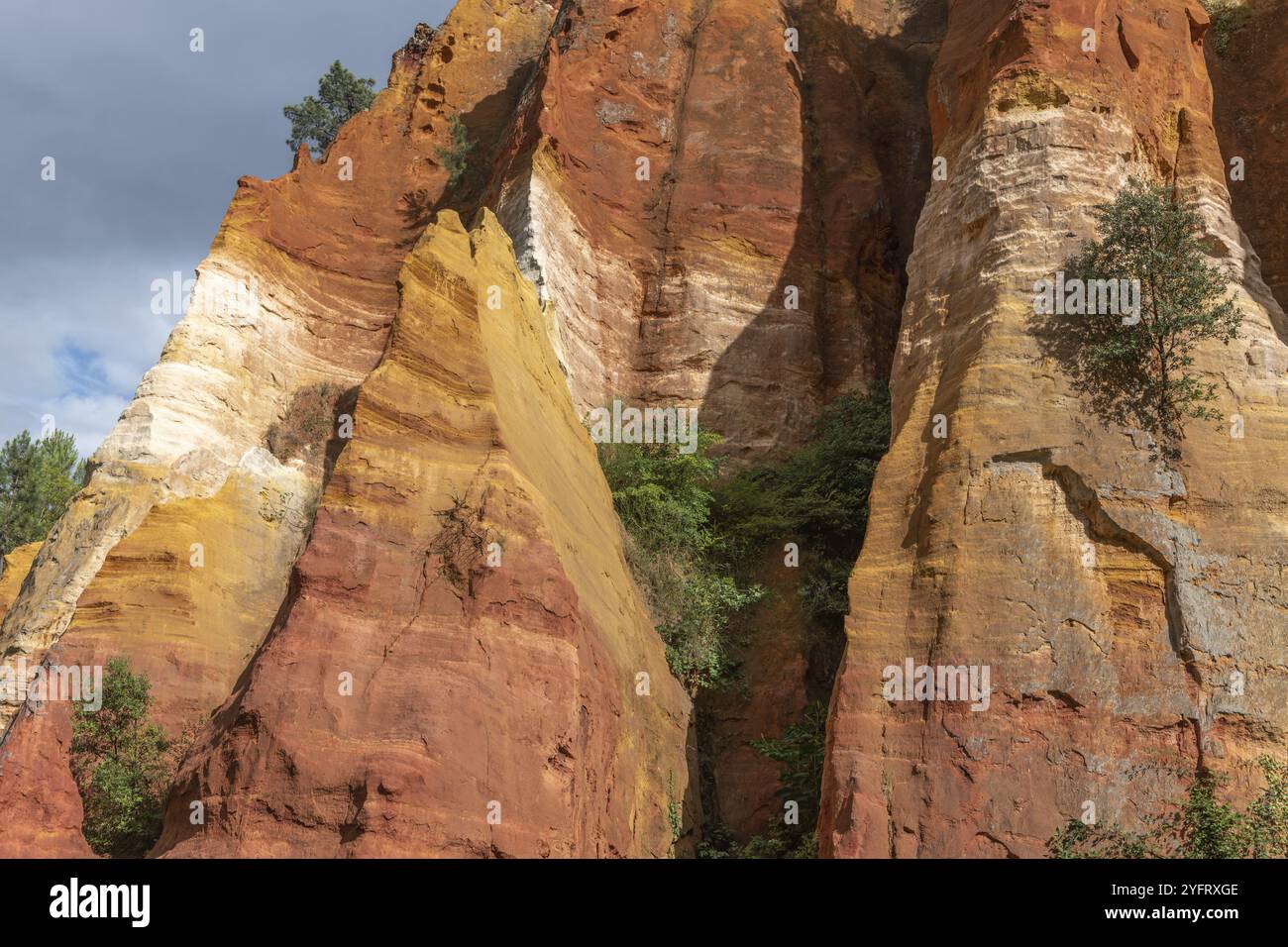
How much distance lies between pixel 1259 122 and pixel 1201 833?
16930 millimetres

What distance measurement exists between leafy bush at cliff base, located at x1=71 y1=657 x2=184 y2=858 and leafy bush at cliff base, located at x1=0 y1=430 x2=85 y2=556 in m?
17.0

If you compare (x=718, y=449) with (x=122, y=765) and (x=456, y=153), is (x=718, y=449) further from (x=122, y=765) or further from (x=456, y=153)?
(x=122, y=765)

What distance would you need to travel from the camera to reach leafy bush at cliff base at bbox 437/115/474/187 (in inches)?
1091

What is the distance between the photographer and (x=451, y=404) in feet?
47.9

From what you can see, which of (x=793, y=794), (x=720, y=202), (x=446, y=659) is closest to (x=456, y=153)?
(x=720, y=202)

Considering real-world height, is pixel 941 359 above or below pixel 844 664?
above

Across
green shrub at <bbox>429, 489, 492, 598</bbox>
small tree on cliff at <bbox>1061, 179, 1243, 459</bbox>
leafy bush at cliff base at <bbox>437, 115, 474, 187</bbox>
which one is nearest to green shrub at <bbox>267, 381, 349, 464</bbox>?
leafy bush at cliff base at <bbox>437, 115, 474, 187</bbox>

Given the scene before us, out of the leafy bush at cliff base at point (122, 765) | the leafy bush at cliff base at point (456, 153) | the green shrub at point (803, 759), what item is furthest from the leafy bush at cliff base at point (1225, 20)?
the leafy bush at cliff base at point (122, 765)

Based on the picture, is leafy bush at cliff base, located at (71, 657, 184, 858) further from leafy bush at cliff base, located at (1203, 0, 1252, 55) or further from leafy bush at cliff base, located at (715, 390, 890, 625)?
leafy bush at cliff base, located at (1203, 0, 1252, 55)

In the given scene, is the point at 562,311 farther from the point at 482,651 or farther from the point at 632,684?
the point at 482,651

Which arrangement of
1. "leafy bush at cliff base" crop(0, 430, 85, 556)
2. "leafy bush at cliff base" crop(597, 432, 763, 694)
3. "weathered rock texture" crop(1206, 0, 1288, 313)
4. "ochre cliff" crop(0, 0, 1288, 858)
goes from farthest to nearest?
"leafy bush at cliff base" crop(0, 430, 85, 556), "weathered rock texture" crop(1206, 0, 1288, 313), "leafy bush at cliff base" crop(597, 432, 763, 694), "ochre cliff" crop(0, 0, 1288, 858)

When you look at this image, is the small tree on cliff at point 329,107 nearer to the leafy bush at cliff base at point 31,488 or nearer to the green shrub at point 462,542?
the leafy bush at cliff base at point 31,488

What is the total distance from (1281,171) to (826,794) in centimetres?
1656
